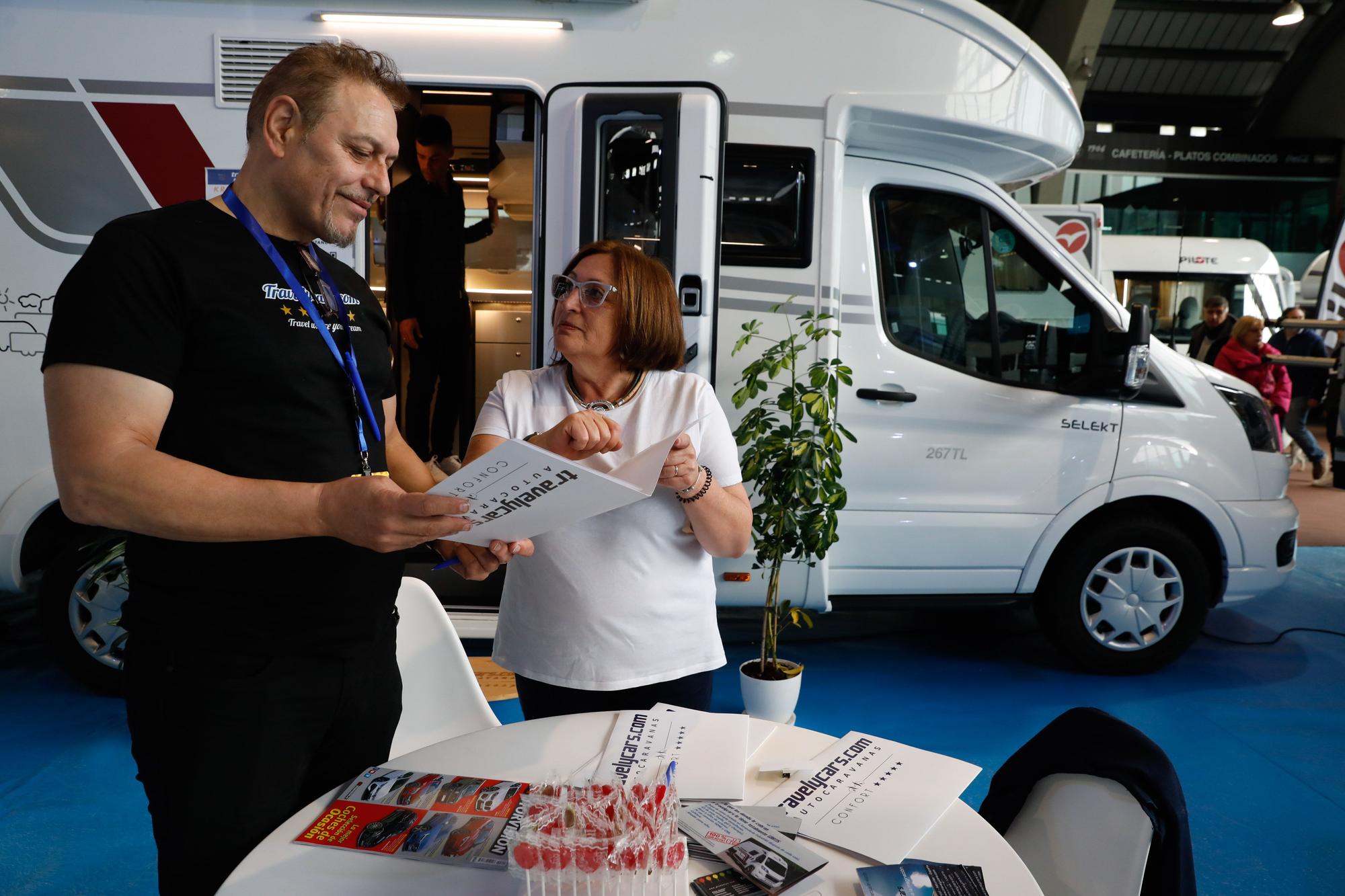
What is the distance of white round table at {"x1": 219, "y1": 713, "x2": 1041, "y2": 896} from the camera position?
1091mm

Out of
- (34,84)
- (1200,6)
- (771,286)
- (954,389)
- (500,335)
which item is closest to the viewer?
(34,84)

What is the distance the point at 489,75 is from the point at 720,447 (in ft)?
6.64

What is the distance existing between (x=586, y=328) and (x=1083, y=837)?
117 centimetres

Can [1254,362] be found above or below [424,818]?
above

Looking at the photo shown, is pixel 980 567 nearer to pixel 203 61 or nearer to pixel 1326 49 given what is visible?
pixel 203 61

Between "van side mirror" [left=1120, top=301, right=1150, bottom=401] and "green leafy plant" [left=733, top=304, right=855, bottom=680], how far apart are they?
3.51ft

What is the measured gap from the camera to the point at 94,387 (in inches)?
43.6

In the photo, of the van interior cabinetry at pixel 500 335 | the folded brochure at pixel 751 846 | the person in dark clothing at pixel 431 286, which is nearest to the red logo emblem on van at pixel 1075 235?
the van interior cabinetry at pixel 500 335

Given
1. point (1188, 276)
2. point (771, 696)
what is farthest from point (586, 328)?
point (1188, 276)

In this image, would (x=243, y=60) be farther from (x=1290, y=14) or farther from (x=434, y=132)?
(x=1290, y=14)

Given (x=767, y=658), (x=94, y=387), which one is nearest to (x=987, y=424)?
(x=767, y=658)

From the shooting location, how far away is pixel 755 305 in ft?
11.0

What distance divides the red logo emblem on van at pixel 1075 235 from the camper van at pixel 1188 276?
4252 mm

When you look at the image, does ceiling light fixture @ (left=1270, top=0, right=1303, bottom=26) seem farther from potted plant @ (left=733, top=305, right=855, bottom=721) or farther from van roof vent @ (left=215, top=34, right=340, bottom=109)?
van roof vent @ (left=215, top=34, right=340, bottom=109)
